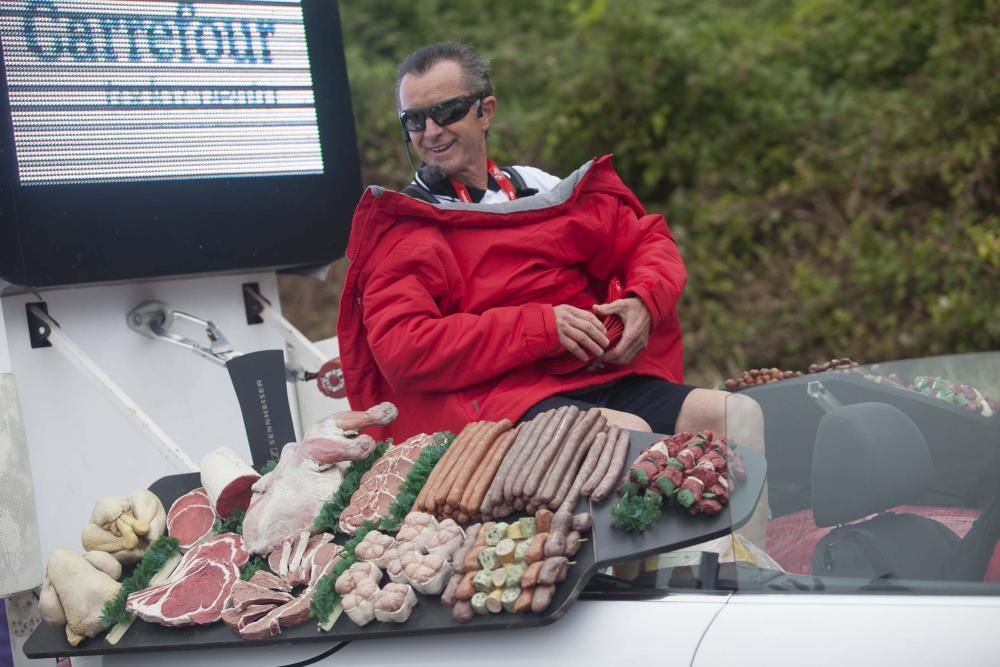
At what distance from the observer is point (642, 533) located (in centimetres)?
239

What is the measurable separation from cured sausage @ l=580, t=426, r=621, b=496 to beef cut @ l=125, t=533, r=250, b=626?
0.86 m

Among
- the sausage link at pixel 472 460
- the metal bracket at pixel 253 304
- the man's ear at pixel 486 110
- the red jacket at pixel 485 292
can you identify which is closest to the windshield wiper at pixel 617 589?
the sausage link at pixel 472 460

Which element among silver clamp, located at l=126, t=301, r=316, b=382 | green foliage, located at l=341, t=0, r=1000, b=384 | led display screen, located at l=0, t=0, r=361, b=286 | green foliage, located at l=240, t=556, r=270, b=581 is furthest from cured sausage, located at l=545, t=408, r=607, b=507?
green foliage, located at l=341, t=0, r=1000, b=384

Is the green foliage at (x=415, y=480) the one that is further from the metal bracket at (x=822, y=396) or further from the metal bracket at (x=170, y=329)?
the metal bracket at (x=170, y=329)

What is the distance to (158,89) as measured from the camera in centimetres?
392

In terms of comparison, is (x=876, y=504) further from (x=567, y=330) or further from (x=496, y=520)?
(x=567, y=330)

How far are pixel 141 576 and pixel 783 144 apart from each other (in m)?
6.79

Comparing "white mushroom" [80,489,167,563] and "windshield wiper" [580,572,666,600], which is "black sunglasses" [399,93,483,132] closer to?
"white mushroom" [80,489,167,563]

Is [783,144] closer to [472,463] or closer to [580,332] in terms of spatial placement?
[580,332]

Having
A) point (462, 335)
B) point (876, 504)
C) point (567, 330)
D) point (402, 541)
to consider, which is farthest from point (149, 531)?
point (876, 504)

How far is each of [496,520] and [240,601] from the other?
0.60 m

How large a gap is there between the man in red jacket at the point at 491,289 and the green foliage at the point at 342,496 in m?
→ 0.27

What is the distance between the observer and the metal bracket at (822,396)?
8.40 ft

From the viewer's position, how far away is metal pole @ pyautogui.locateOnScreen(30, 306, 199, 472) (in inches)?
140
